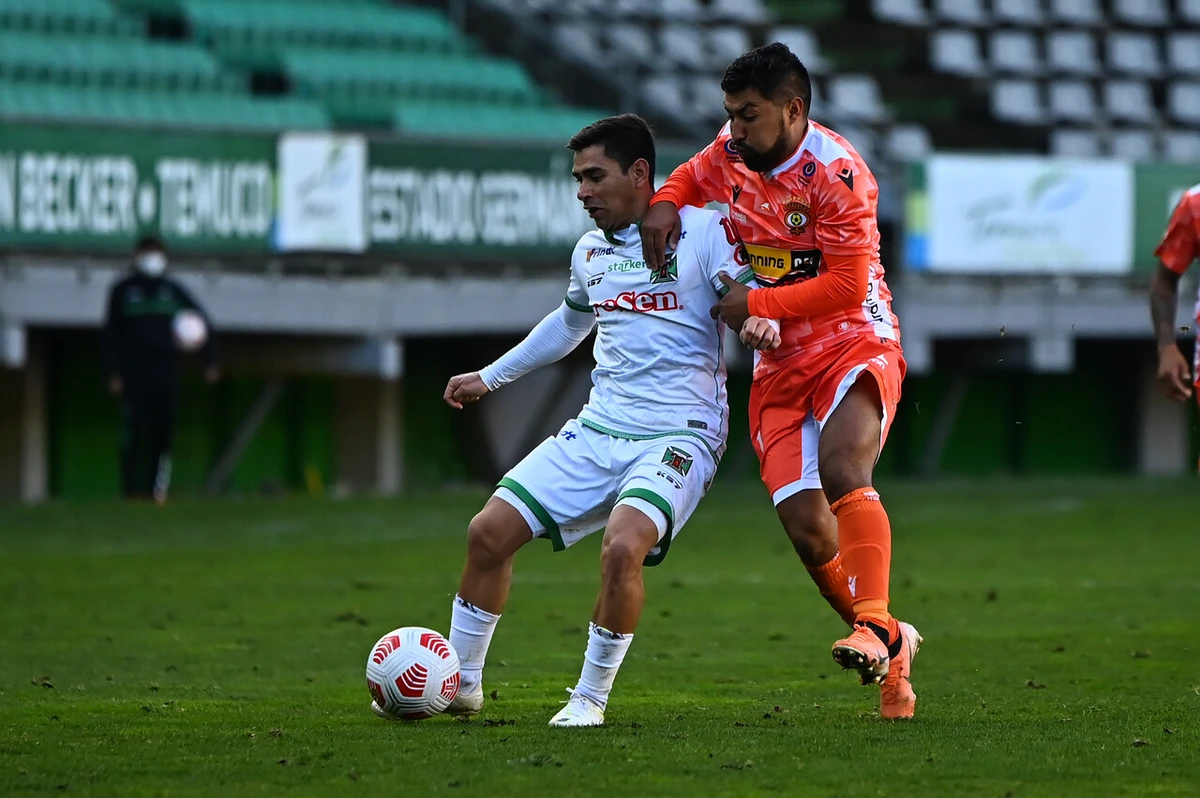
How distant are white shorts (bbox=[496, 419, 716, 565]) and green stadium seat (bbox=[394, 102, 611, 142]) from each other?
44.1ft

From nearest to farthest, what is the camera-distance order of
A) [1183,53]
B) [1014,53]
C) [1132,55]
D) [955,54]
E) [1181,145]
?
[1181,145] → [955,54] → [1014,53] → [1132,55] → [1183,53]

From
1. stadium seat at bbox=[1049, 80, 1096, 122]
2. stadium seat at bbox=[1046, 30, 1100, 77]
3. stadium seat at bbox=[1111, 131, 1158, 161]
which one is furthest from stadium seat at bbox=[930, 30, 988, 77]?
stadium seat at bbox=[1111, 131, 1158, 161]

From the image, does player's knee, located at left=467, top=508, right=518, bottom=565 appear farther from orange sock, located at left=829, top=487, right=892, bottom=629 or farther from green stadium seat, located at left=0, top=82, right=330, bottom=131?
green stadium seat, located at left=0, top=82, right=330, bottom=131

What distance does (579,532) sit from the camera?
6.02m

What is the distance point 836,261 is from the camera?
5.94m

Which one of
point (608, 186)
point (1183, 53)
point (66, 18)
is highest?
point (1183, 53)

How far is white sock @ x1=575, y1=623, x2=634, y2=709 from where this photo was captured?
5688 mm

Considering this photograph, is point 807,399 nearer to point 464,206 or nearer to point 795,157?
point 795,157

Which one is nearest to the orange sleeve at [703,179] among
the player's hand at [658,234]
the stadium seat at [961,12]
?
the player's hand at [658,234]

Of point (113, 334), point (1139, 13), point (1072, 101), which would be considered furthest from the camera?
point (1139, 13)

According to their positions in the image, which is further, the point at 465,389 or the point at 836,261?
the point at 465,389

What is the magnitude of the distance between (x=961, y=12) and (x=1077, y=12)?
73.3 inches

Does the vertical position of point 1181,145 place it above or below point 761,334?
above

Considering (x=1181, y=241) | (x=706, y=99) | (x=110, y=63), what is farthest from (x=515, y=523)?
(x=706, y=99)
